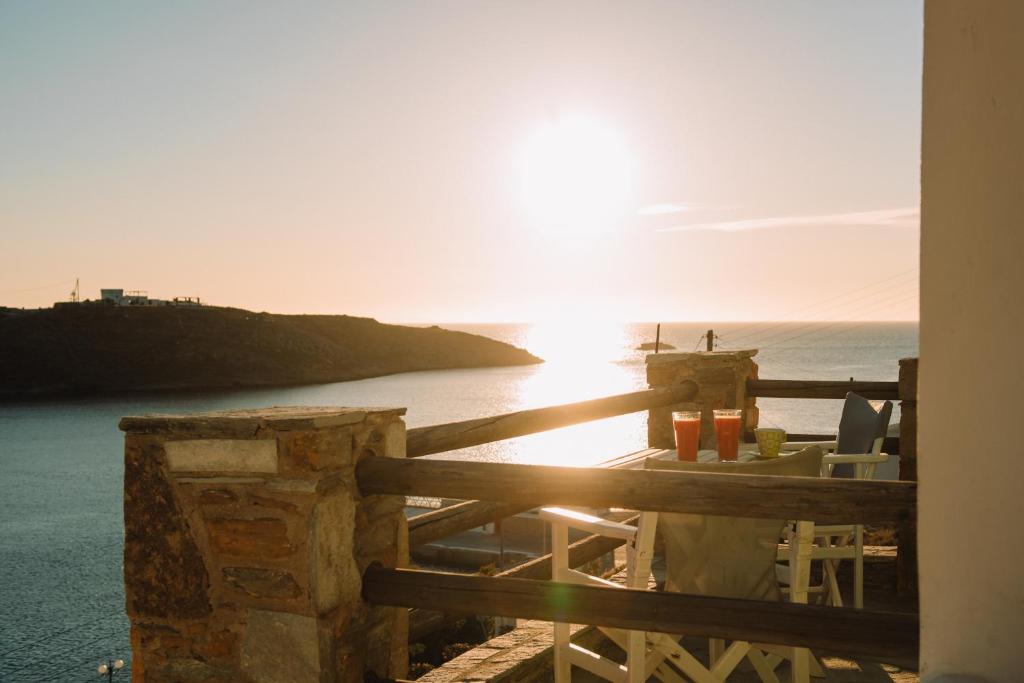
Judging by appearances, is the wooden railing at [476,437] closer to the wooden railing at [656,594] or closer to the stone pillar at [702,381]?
the wooden railing at [656,594]

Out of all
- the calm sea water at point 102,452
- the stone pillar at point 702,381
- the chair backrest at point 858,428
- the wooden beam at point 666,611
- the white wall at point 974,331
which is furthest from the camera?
the calm sea water at point 102,452

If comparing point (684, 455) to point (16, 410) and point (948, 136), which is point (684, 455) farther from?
point (16, 410)

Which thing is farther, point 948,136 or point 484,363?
point 484,363

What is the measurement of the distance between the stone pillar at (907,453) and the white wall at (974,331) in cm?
266

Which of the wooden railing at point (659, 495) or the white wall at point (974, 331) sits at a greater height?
the white wall at point (974, 331)

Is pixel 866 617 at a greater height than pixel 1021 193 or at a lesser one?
lesser

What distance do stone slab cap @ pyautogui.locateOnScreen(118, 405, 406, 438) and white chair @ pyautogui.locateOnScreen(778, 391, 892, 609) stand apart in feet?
5.86

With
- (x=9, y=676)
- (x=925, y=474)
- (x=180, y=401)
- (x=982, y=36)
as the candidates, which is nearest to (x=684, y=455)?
(x=925, y=474)

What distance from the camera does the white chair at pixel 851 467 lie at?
332 centimetres

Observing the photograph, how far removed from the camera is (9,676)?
19203 millimetres

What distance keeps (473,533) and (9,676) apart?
13479mm

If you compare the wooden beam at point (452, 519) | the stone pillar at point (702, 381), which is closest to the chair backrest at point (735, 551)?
the wooden beam at point (452, 519)

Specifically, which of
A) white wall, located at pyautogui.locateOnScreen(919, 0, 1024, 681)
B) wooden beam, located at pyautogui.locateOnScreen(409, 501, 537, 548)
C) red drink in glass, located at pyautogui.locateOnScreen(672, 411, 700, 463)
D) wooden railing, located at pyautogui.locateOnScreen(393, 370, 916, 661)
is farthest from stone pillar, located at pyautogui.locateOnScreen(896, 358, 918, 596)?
white wall, located at pyautogui.locateOnScreen(919, 0, 1024, 681)

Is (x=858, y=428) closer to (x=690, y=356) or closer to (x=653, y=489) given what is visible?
(x=690, y=356)
